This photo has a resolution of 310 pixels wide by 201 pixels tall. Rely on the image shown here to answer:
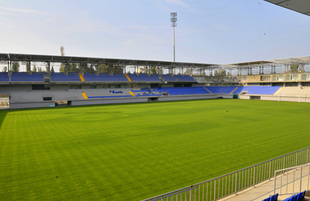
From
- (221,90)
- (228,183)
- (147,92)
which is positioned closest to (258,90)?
(221,90)

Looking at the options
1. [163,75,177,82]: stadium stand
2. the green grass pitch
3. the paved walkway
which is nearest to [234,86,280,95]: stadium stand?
[163,75,177,82]: stadium stand

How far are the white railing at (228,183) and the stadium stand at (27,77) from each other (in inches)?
1734

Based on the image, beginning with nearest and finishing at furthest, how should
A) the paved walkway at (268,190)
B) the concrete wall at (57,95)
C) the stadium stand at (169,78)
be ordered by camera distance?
the paved walkway at (268,190) < the concrete wall at (57,95) < the stadium stand at (169,78)

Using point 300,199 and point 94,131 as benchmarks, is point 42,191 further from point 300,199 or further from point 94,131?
point 94,131

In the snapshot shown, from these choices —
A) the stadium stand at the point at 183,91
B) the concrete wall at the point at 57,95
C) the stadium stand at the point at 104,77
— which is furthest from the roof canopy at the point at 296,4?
the stadium stand at the point at 183,91

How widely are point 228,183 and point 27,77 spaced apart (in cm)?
4610

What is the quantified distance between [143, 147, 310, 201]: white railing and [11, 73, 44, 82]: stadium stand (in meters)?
44.1

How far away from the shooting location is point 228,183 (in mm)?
7887

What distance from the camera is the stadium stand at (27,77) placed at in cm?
4105

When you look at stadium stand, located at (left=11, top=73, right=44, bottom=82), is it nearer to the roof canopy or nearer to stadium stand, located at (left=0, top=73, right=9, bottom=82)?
stadium stand, located at (left=0, top=73, right=9, bottom=82)

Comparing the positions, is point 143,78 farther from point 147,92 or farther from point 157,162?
point 157,162

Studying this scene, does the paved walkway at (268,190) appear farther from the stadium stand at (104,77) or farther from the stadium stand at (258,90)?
the stadium stand at (258,90)

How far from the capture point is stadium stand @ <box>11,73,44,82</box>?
41.1 metres

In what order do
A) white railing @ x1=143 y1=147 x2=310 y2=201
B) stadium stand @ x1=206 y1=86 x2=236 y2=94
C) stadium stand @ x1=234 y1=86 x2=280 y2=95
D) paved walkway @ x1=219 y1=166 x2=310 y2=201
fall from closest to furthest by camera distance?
1. white railing @ x1=143 y1=147 x2=310 y2=201
2. paved walkway @ x1=219 y1=166 x2=310 y2=201
3. stadium stand @ x1=234 y1=86 x2=280 y2=95
4. stadium stand @ x1=206 y1=86 x2=236 y2=94
